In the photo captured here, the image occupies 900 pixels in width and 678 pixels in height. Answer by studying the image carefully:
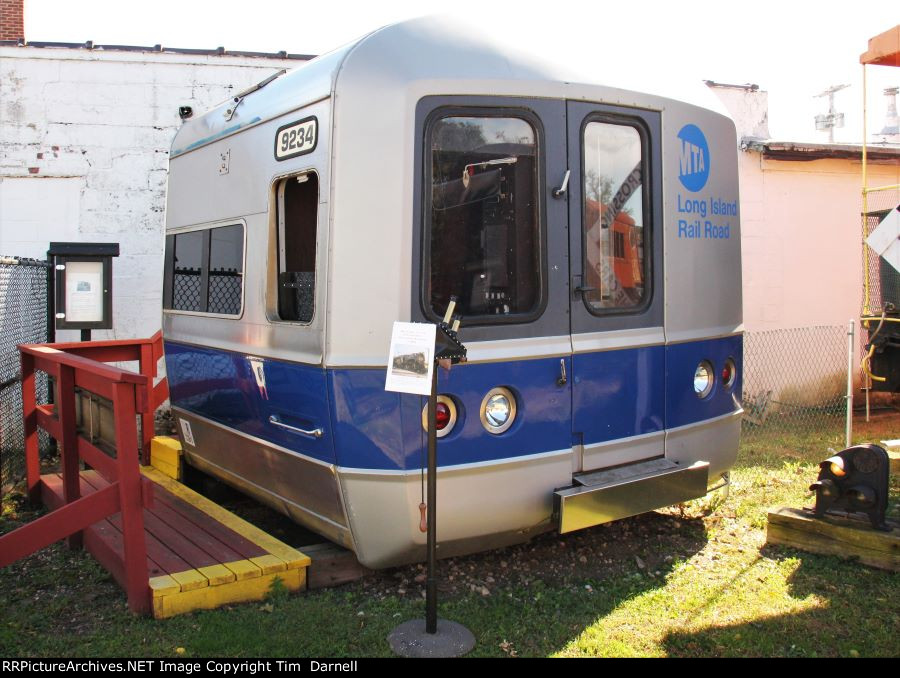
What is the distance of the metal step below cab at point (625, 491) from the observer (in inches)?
165

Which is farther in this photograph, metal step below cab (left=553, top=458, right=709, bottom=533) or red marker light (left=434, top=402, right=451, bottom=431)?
metal step below cab (left=553, top=458, right=709, bottom=533)

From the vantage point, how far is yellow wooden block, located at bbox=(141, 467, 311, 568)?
14.4ft

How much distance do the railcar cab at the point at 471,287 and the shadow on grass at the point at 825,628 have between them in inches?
30.2

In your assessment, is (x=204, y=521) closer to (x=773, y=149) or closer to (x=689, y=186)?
(x=689, y=186)

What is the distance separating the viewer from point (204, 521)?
5109 millimetres

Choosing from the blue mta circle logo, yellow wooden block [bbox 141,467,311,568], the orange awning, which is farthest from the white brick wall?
the orange awning

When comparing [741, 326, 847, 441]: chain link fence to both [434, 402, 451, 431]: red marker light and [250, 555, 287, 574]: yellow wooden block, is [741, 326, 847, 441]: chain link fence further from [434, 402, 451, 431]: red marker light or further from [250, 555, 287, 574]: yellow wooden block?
[250, 555, 287, 574]: yellow wooden block

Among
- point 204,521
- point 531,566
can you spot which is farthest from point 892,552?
point 204,521

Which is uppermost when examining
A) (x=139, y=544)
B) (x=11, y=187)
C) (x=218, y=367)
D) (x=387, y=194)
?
(x=11, y=187)

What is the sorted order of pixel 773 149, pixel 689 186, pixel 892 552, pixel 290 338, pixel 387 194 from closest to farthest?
pixel 387 194 → pixel 290 338 → pixel 892 552 → pixel 689 186 → pixel 773 149

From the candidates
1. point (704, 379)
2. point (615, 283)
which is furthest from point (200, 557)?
point (704, 379)

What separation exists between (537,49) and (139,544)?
3198 mm

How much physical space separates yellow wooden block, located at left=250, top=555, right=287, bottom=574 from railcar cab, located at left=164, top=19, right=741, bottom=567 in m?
0.29

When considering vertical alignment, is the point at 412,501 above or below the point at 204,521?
above
